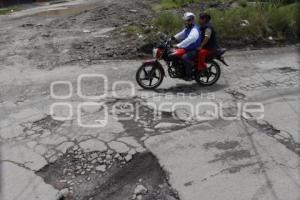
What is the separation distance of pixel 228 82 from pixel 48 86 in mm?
4064

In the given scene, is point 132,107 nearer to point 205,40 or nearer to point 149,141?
point 149,141

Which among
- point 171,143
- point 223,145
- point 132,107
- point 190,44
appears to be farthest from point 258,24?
point 171,143

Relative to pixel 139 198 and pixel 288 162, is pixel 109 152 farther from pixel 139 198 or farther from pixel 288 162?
pixel 288 162

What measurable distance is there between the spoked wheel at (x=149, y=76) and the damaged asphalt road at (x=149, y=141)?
7.0 inches

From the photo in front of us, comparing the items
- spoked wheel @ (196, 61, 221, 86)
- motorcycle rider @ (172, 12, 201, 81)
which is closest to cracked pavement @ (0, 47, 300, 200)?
spoked wheel @ (196, 61, 221, 86)

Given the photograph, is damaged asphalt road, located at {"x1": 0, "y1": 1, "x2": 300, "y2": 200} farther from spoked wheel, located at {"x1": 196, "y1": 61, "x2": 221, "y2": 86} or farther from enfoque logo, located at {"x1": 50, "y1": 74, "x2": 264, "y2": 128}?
spoked wheel, located at {"x1": 196, "y1": 61, "x2": 221, "y2": 86}

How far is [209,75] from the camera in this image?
9.12 meters

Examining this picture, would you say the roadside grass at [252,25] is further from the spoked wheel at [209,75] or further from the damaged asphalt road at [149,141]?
the spoked wheel at [209,75]

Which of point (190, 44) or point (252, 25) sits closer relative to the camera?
point (190, 44)

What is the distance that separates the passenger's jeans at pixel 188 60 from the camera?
8.73 meters

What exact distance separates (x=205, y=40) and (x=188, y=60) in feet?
1.93

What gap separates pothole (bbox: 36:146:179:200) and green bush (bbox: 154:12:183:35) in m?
7.73

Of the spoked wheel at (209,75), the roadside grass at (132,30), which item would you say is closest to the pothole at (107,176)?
the spoked wheel at (209,75)

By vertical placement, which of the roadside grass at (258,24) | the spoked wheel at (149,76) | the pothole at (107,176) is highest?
the roadside grass at (258,24)
